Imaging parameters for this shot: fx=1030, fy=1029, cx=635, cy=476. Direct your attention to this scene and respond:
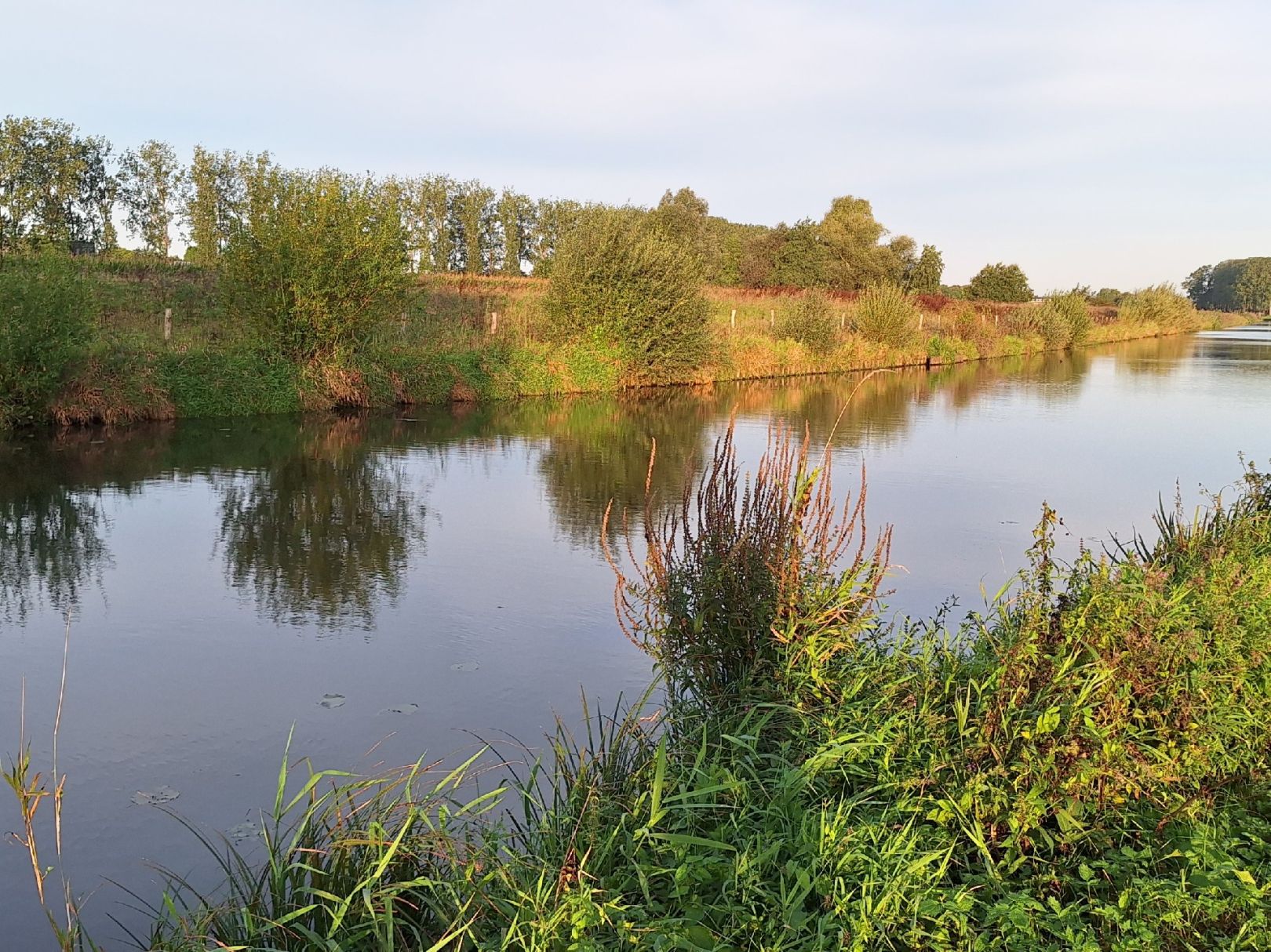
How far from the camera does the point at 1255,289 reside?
125 metres

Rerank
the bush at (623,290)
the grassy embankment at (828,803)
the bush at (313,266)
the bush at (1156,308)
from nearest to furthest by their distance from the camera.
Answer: the grassy embankment at (828,803) < the bush at (313,266) < the bush at (623,290) < the bush at (1156,308)

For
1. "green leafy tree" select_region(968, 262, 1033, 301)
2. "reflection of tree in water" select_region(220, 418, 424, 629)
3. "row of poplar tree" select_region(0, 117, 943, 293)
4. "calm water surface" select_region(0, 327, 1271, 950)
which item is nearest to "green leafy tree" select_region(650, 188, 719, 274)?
"row of poplar tree" select_region(0, 117, 943, 293)

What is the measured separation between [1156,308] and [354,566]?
68.8 metres

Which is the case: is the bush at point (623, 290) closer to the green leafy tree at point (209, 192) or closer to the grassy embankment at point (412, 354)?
the grassy embankment at point (412, 354)

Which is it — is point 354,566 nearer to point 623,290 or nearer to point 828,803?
point 828,803

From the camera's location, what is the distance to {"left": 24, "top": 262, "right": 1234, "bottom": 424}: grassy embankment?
52.7 ft

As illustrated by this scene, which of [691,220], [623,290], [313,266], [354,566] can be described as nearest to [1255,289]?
[691,220]

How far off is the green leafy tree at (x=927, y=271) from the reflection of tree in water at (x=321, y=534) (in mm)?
49645

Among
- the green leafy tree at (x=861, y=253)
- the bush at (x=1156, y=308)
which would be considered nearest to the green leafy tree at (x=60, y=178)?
the green leafy tree at (x=861, y=253)

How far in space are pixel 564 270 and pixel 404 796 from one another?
2071cm

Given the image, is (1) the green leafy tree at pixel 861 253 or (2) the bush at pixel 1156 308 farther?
(2) the bush at pixel 1156 308

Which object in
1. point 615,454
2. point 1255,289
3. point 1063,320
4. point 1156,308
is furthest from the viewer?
point 1255,289

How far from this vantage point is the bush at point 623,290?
23.3 meters

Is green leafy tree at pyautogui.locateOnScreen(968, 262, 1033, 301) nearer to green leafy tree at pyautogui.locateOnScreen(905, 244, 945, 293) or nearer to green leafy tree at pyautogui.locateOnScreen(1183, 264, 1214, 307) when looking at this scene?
green leafy tree at pyautogui.locateOnScreen(905, 244, 945, 293)
